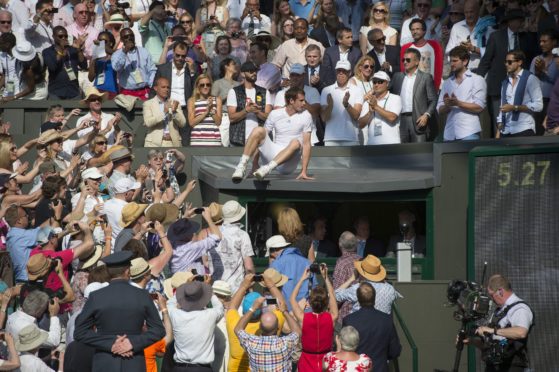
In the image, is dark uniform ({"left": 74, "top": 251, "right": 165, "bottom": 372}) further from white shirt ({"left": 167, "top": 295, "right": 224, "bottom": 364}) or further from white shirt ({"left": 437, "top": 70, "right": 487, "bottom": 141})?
white shirt ({"left": 437, "top": 70, "right": 487, "bottom": 141})

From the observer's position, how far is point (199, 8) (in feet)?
78.9

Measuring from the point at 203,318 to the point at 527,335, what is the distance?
353 centimetres

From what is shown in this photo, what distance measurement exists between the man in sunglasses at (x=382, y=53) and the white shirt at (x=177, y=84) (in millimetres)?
2669

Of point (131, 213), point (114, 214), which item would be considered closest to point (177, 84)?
point (114, 214)

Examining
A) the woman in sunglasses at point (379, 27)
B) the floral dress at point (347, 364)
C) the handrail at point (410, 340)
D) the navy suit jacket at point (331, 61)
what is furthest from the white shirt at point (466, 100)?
the floral dress at point (347, 364)

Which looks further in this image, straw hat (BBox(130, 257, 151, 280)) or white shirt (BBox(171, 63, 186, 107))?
white shirt (BBox(171, 63, 186, 107))

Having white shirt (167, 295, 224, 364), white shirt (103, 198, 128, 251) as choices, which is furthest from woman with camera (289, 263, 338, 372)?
white shirt (103, 198, 128, 251)

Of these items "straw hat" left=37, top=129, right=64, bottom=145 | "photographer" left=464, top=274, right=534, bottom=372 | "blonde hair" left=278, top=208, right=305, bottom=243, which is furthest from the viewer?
"straw hat" left=37, top=129, right=64, bottom=145

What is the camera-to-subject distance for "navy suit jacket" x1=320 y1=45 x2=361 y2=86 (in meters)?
20.5

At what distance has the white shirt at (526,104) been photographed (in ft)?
61.2

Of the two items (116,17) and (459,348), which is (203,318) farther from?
(116,17)

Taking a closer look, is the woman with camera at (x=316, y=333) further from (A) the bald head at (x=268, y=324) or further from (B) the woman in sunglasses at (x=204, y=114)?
(B) the woman in sunglasses at (x=204, y=114)

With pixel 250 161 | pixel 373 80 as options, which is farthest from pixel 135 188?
pixel 373 80

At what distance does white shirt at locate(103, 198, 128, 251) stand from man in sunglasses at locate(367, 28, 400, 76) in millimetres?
5176
